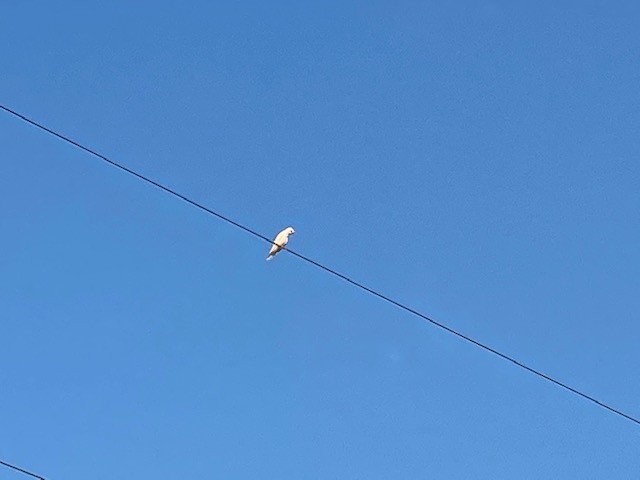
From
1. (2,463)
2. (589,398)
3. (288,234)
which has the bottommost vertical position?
(2,463)

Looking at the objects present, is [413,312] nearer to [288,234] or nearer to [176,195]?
[176,195]

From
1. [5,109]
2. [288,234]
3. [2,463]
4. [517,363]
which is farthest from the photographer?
[288,234]

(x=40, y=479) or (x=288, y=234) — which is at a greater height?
(x=288, y=234)

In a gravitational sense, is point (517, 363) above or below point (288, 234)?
below

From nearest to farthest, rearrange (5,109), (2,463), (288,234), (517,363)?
(2,463) < (5,109) < (517,363) < (288,234)

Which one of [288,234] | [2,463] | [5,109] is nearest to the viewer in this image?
[2,463]

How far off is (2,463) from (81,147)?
359 centimetres

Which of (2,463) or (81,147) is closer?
(2,463)

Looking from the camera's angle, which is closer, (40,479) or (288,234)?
(40,479)

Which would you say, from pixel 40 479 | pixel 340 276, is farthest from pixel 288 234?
pixel 40 479

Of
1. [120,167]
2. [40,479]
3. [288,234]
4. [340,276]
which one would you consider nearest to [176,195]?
[120,167]

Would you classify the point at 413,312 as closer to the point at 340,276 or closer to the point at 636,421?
the point at 340,276

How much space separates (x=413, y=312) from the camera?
16.6 meters

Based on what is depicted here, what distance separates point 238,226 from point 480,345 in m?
3.03
